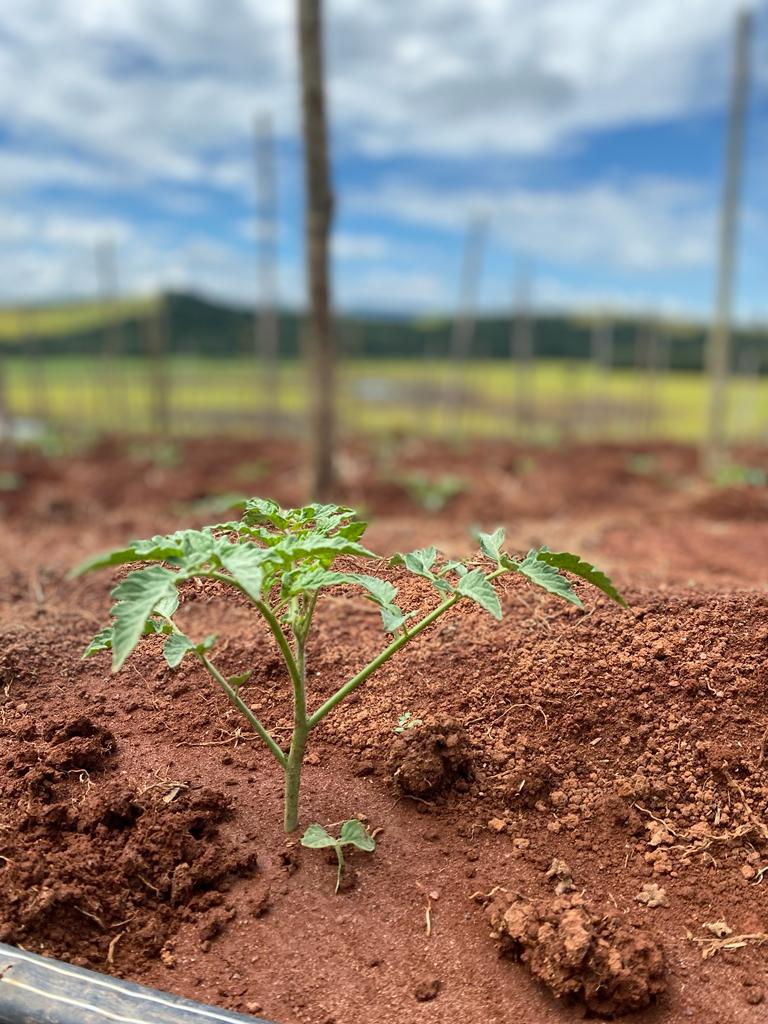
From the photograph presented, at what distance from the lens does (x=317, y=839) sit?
1923 mm

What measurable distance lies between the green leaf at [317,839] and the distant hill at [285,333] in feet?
41.4

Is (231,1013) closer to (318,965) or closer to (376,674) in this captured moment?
(318,965)

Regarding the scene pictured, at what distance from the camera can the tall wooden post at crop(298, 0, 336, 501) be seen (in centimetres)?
626

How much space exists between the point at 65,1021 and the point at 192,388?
70.6ft

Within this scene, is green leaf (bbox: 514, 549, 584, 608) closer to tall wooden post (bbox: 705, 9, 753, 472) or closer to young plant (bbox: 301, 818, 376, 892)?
young plant (bbox: 301, 818, 376, 892)

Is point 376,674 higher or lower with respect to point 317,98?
lower

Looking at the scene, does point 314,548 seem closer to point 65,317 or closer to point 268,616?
point 268,616

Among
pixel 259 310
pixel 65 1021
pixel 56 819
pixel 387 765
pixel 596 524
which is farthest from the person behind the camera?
pixel 259 310

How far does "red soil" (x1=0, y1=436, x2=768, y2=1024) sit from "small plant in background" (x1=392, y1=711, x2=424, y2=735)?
0.13 feet

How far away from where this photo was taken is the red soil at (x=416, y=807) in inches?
68.4

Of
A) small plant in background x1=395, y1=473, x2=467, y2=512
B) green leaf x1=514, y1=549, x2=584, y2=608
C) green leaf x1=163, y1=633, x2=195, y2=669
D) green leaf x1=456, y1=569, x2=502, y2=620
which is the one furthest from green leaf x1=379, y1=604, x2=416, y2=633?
small plant in background x1=395, y1=473, x2=467, y2=512

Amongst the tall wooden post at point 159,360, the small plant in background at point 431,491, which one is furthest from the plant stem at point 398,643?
the tall wooden post at point 159,360

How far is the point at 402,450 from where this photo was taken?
12.3 meters

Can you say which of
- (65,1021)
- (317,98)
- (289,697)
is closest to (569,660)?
(289,697)
